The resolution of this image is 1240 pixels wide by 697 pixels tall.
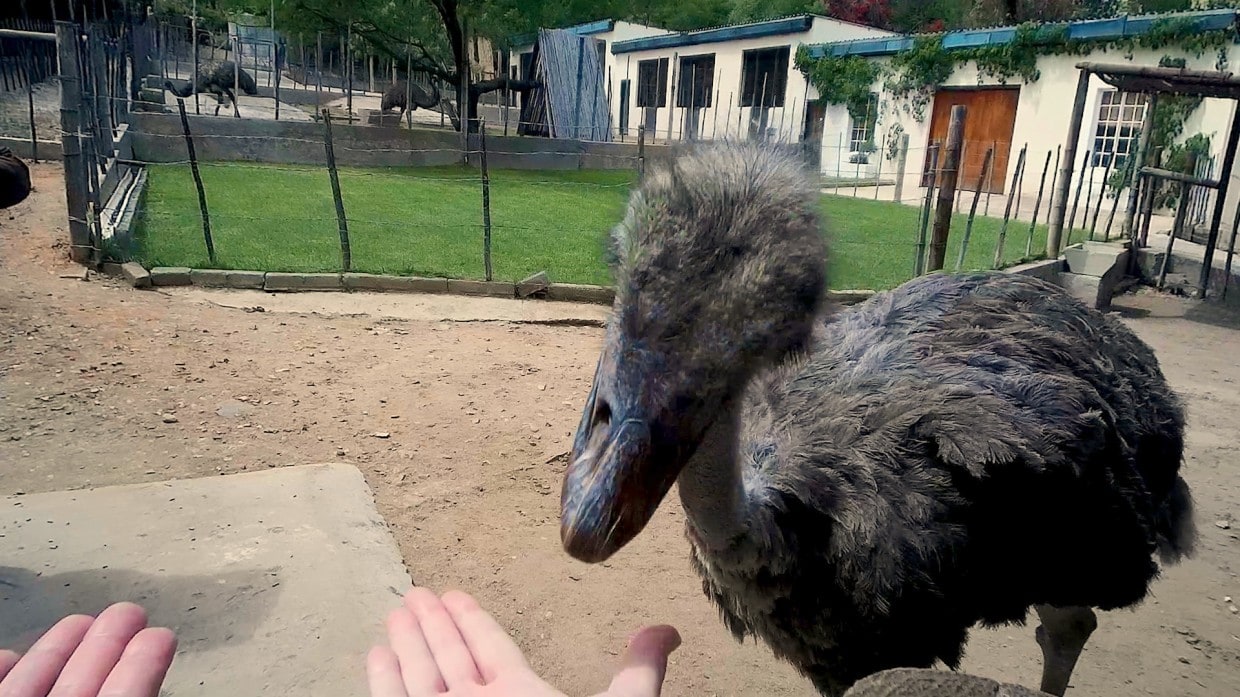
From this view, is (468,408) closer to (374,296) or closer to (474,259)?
(374,296)

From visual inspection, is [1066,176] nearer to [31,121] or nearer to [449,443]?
[449,443]

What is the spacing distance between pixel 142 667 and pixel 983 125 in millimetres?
19548

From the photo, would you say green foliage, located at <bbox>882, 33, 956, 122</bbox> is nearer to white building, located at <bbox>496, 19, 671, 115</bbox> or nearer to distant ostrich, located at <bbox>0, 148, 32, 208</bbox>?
white building, located at <bbox>496, 19, 671, 115</bbox>

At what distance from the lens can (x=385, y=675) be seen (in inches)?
57.2

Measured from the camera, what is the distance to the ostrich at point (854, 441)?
1.25 meters

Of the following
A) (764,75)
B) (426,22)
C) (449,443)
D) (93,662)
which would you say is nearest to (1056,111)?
(764,75)

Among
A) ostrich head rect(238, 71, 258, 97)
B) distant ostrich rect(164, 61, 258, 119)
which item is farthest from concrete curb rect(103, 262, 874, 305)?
ostrich head rect(238, 71, 258, 97)

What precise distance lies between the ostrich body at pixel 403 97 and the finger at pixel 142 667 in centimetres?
2028

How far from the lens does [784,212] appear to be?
1.36m

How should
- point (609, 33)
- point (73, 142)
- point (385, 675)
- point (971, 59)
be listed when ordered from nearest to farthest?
point (385, 675), point (73, 142), point (971, 59), point (609, 33)

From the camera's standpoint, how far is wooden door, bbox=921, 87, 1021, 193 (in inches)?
679

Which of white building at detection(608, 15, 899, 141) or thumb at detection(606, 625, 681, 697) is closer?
thumb at detection(606, 625, 681, 697)

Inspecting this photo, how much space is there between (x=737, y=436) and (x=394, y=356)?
4.55m

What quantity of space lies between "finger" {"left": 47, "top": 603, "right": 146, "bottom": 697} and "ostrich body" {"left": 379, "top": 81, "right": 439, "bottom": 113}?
20.2 metres
